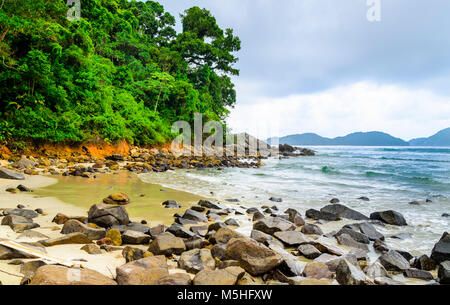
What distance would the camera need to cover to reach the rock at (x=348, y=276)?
214 centimetres

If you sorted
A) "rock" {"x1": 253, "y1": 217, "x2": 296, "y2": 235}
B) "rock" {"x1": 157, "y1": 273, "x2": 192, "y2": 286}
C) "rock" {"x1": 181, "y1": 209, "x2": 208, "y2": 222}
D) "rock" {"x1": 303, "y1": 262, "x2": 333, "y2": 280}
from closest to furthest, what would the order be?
"rock" {"x1": 157, "y1": 273, "x2": 192, "y2": 286}
"rock" {"x1": 303, "y1": 262, "x2": 333, "y2": 280}
"rock" {"x1": 253, "y1": 217, "x2": 296, "y2": 235}
"rock" {"x1": 181, "y1": 209, "x2": 208, "y2": 222}

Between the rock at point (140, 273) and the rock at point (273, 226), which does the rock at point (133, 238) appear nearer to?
the rock at point (140, 273)

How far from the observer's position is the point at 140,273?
1.92 metres

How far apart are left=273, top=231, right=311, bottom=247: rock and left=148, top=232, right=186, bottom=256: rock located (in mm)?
1421

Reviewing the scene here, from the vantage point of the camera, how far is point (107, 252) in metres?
2.54

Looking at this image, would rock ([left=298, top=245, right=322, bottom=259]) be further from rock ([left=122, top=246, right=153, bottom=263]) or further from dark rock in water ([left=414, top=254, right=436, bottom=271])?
rock ([left=122, top=246, right=153, bottom=263])

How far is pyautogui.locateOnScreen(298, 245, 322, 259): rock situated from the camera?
2842mm

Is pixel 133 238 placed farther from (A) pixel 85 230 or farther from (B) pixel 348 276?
(B) pixel 348 276

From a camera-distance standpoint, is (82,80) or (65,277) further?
(82,80)

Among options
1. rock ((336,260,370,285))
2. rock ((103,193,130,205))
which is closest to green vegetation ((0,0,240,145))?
rock ((103,193,130,205))

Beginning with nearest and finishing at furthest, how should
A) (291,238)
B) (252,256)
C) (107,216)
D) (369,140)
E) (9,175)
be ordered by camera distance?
(252,256), (291,238), (107,216), (9,175), (369,140)

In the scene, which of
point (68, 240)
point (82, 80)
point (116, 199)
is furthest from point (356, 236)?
point (82, 80)

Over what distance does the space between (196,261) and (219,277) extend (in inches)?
18.1
